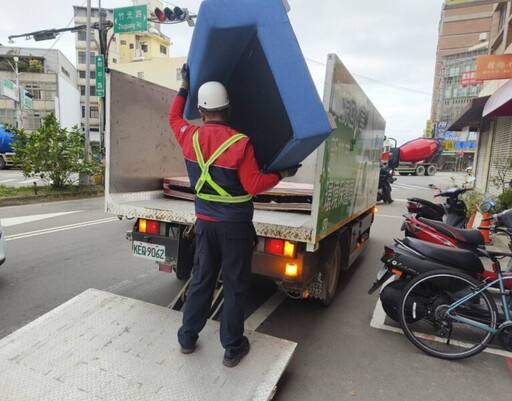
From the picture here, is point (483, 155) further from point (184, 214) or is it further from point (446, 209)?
point (184, 214)

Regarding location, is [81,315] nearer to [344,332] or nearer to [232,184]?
[232,184]

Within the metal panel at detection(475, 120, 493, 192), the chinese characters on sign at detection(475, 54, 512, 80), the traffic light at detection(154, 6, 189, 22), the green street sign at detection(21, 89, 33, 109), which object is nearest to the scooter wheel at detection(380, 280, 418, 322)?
the chinese characters on sign at detection(475, 54, 512, 80)

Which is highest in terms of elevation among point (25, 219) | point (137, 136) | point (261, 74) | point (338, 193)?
point (261, 74)

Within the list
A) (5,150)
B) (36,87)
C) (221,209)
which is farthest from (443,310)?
(36,87)

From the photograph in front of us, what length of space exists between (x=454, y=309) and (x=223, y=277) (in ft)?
6.69

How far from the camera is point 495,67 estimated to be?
10078 mm

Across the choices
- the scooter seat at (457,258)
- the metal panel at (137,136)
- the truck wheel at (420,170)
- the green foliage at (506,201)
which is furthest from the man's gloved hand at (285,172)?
the truck wheel at (420,170)

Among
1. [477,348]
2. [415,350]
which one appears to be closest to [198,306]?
[415,350]

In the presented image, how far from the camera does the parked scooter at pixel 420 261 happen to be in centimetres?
339

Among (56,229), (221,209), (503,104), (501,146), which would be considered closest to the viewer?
(221,209)

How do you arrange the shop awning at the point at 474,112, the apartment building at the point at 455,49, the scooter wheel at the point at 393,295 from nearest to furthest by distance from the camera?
the scooter wheel at the point at 393,295 < the shop awning at the point at 474,112 < the apartment building at the point at 455,49

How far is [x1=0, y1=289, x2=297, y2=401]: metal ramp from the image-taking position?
231cm

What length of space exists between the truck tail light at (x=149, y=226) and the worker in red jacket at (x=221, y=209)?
1116mm

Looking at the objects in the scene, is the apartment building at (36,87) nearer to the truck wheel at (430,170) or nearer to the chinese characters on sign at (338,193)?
the truck wheel at (430,170)
